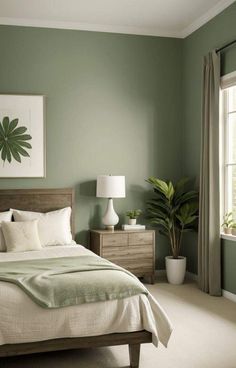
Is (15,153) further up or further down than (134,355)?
further up

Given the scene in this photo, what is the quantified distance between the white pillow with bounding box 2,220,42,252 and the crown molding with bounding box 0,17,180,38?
237 cm

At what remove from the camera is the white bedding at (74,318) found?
3.05 meters

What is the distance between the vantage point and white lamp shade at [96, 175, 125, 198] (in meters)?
5.57

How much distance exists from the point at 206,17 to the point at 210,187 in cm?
197

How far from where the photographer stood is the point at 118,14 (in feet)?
18.1

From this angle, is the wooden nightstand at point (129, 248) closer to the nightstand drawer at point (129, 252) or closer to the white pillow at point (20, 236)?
the nightstand drawer at point (129, 252)

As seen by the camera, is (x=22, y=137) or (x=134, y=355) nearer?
(x=134, y=355)

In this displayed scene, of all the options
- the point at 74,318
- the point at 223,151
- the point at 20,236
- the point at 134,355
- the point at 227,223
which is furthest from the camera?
the point at 223,151

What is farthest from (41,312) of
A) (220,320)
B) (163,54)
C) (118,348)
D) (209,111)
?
(163,54)

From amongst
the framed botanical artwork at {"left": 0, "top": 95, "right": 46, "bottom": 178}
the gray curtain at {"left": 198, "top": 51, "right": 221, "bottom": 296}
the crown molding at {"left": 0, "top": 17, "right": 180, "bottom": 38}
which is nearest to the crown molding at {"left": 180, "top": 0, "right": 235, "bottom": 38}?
the crown molding at {"left": 0, "top": 17, "right": 180, "bottom": 38}

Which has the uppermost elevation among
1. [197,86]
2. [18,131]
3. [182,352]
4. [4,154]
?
[197,86]

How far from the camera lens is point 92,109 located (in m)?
5.93

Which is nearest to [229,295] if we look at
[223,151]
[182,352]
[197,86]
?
[223,151]

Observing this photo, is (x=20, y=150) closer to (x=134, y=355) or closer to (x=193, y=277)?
(x=193, y=277)
